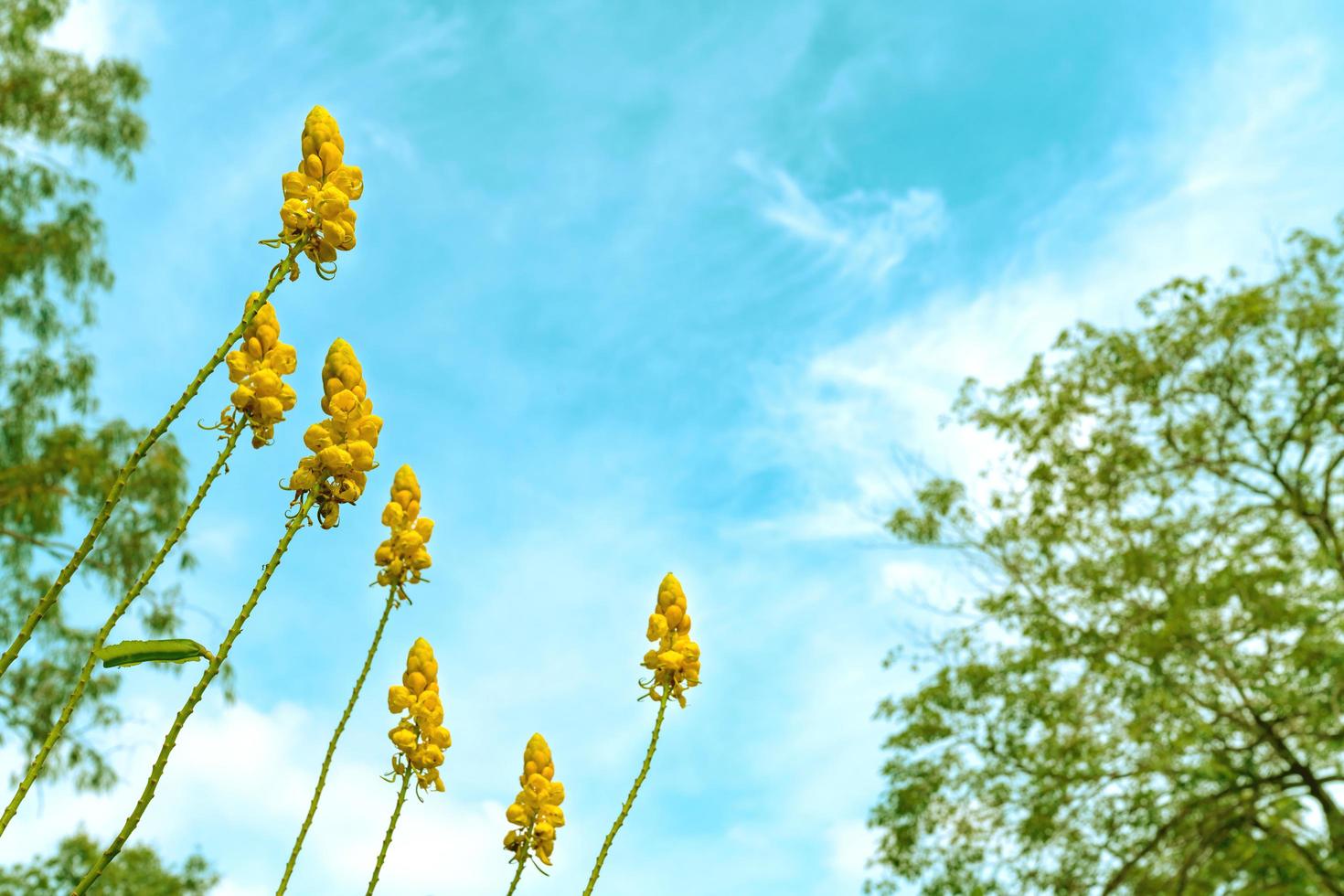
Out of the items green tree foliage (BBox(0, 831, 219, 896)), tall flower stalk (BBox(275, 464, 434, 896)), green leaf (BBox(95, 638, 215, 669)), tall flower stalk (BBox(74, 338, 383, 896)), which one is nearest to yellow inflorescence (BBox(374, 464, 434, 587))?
tall flower stalk (BBox(275, 464, 434, 896))

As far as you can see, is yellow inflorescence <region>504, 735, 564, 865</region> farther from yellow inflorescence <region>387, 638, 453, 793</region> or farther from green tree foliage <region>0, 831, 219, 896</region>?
green tree foliage <region>0, 831, 219, 896</region>

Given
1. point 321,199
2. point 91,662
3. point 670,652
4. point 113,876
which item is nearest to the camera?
point 91,662

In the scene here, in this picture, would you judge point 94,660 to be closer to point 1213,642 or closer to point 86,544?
point 86,544

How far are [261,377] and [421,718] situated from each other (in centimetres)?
113

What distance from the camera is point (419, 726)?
9.07 feet

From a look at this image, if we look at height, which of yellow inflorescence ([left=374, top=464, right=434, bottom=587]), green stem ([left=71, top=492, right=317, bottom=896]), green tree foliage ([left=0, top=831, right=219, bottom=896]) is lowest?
green stem ([left=71, top=492, right=317, bottom=896])

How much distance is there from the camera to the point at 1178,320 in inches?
445

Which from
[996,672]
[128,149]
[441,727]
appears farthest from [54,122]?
[441,727]

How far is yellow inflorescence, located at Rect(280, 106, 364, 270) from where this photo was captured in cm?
186

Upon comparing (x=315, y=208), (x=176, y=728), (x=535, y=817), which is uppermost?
(x=315, y=208)

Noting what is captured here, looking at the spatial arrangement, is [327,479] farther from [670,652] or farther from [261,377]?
[670,652]

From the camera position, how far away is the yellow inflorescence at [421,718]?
8.93ft

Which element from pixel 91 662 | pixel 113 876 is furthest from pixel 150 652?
pixel 113 876

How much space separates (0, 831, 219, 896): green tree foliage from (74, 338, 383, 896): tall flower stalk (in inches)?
466
